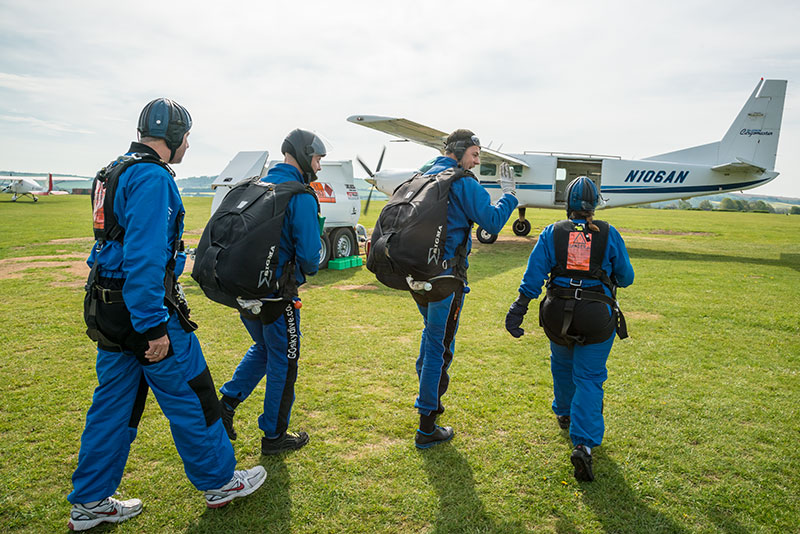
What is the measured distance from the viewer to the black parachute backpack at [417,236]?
10.4 ft

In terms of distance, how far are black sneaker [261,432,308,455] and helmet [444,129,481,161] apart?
100.0 inches

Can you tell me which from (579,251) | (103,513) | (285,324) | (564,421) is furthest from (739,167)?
(103,513)

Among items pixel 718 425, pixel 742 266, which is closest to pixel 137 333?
pixel 718 425

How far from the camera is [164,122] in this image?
8.41ft

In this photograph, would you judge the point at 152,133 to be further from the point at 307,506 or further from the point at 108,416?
the point at 307,506

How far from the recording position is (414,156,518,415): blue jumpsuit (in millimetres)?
3299

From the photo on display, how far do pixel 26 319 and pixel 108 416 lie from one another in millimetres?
5614

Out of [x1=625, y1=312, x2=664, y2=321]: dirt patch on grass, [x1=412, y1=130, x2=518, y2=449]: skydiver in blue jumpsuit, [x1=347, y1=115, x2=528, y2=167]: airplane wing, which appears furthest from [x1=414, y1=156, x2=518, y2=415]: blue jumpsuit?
[x1=347, y1=115, x2=528, y2=167]: airplane wing

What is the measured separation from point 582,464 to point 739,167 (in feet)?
57.9

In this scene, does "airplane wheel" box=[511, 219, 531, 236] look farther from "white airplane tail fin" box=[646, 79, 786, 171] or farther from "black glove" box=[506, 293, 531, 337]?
"black glove" box=[506, 293, 531, 337]

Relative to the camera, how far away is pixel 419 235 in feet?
10.4

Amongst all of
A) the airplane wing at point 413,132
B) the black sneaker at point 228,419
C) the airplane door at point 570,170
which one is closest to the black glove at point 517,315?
the black sneaker at point 228,419

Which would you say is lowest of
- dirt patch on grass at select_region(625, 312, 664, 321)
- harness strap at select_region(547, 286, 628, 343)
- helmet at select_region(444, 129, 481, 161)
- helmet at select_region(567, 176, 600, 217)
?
dirt patch on grass at select_region(625, 312, 664, 321)

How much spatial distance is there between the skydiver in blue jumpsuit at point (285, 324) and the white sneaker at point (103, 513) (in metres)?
0.82
